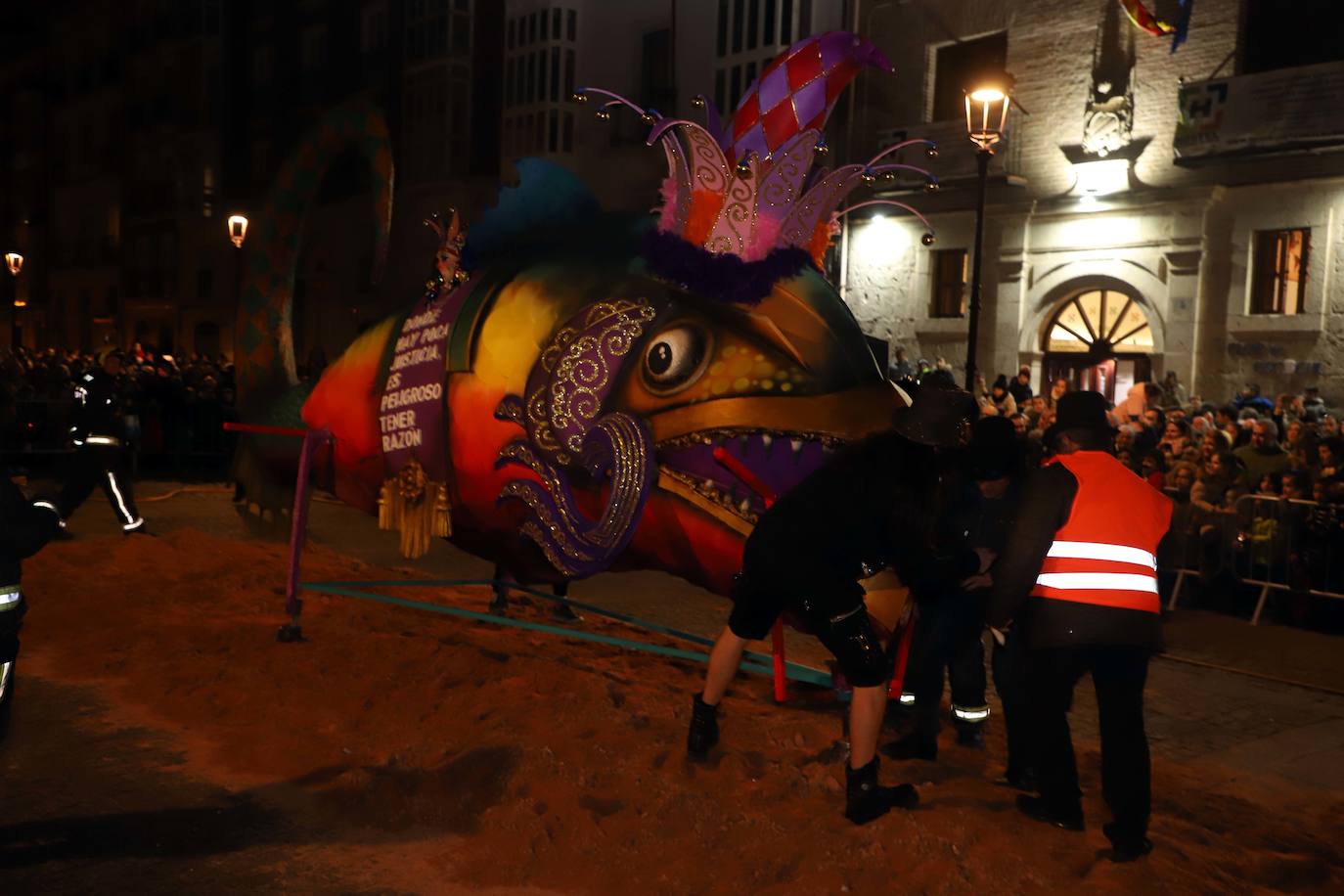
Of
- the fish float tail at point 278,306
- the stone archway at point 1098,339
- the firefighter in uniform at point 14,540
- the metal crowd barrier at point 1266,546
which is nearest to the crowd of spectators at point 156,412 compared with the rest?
the fish float tail at point 278,306

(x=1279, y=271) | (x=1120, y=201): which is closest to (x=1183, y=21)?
(x=1120, y=201)

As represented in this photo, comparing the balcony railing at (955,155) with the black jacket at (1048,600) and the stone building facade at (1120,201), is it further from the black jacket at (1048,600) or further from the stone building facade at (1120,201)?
the black jacket at (1048,600)

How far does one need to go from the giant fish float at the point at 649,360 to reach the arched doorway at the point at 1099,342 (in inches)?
568

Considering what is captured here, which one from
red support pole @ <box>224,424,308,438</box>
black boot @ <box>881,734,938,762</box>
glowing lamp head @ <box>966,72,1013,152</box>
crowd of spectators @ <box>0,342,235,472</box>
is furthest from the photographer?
crowd of spectators @ <box>0,342,235,472</box>

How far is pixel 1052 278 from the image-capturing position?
19.9 m

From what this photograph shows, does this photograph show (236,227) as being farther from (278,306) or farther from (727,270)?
(727,270)

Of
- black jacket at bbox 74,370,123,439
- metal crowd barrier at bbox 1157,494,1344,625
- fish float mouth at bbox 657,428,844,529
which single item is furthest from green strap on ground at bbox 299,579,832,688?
metal crowd barrier at bbox 1157,494,1344,625

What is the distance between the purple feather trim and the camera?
5.00 metres

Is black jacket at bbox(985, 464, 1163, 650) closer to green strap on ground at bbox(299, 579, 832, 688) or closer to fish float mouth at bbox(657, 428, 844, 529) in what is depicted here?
fish float mouth at bbox(657, 428, 844, 529)

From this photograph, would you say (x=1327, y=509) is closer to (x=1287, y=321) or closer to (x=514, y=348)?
(x=514, y=348)

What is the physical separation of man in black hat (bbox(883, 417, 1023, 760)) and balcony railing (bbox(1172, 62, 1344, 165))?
45.4 feet

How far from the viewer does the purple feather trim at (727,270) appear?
16.4 ft

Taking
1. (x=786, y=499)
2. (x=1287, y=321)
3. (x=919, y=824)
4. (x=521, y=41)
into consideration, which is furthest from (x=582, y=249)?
(x=521, y=41)

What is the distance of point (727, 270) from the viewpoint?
5035 millimetres
